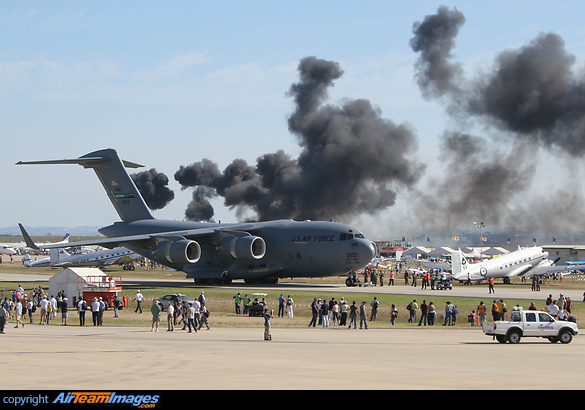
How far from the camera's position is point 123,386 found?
44.1 feet

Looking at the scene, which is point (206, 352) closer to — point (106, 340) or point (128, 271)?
point (106, 340)

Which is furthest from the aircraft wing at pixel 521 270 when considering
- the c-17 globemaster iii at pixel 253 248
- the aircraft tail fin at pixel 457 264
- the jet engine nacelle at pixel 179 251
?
the jet engine nacelle at pixel 179 251

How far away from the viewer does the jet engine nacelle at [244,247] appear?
48406 mm

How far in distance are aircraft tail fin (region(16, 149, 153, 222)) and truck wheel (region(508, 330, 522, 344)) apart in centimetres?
3641

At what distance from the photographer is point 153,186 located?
355 feet

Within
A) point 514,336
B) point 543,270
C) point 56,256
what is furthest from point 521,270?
point 56,256

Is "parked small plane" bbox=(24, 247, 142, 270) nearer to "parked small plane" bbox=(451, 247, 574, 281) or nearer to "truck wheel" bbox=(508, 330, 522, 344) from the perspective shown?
"parked small plane" bbox=(451, 247, 574, 281)

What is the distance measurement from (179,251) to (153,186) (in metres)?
61.4

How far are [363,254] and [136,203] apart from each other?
19.5 m

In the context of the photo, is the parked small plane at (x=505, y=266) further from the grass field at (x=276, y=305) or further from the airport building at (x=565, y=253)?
the airport building at (x=565, y=253)

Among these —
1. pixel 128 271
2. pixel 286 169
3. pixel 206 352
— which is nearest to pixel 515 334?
pixel 206 352

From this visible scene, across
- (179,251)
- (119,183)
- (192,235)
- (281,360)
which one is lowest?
(281,360)
